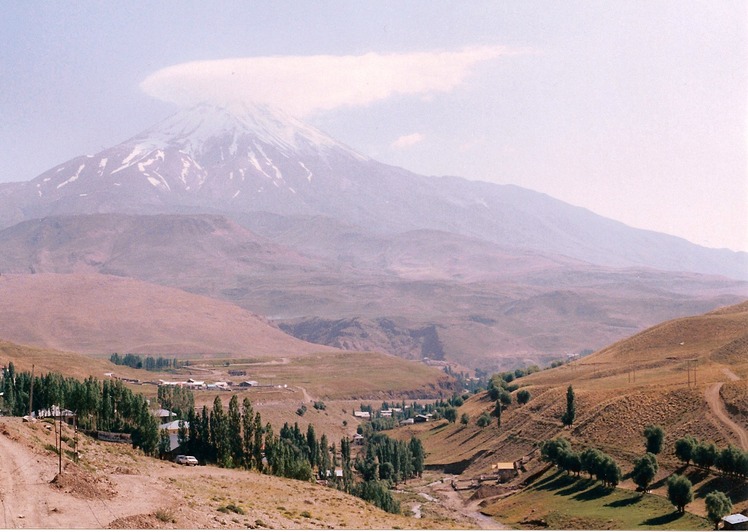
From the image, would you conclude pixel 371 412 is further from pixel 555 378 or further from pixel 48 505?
pixel 48 505

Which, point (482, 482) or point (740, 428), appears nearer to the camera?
point (740, 428)

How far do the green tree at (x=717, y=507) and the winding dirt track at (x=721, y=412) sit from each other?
14203 millimetres

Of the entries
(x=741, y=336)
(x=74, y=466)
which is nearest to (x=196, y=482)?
(x=74, y=466)

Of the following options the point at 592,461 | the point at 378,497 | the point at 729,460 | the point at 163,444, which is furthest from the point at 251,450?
the point at 729,460

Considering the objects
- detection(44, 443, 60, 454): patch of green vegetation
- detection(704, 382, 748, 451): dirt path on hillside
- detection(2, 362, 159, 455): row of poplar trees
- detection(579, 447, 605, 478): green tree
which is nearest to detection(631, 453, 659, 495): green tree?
detection(579, 447, 605, 478): green tree

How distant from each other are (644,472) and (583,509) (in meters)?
5.36

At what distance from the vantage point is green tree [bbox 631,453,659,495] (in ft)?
228

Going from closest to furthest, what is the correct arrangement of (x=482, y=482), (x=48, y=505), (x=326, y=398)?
(x=48, y=505)
(x=482, y=482)
(x=326, y=398)

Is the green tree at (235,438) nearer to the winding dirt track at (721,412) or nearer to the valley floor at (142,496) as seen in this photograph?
the valley floor at (142,496)

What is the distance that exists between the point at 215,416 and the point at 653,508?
117 ft

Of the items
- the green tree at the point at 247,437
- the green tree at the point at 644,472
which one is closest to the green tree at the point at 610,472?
the green tree at the point at 644,472

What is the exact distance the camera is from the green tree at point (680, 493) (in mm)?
63625

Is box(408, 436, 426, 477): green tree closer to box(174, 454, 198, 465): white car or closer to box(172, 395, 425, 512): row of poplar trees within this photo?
box(172, 395, 425, 512): row of poplar trees

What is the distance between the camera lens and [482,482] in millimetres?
91250
